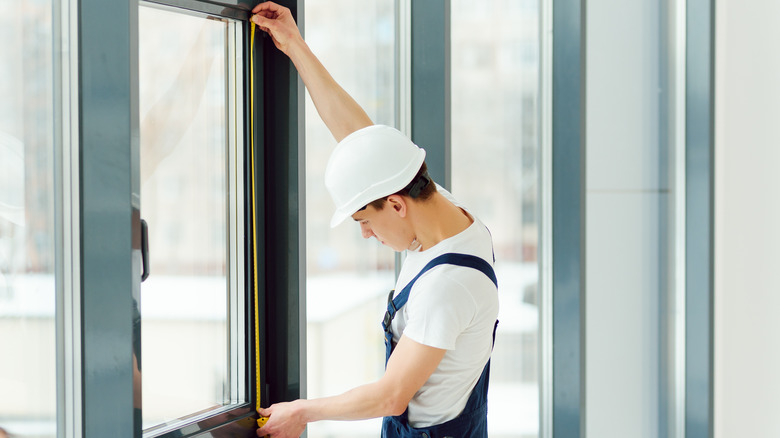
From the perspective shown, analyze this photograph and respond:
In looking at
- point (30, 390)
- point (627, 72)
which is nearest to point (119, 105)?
point (30, 390)

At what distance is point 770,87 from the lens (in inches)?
94.7

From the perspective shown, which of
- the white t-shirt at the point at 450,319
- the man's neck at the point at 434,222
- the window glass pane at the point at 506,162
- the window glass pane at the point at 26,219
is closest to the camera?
the window glass pane at the point at 26,219

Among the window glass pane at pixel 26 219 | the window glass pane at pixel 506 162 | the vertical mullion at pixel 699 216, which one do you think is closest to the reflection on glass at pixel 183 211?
the window glass pane at pixel 26 219

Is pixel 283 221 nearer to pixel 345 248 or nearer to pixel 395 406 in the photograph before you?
pixel 345 248

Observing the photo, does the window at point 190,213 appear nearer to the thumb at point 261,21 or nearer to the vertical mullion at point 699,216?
A: the thumb at point 261,21

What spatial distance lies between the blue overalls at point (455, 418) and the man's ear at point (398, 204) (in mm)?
125

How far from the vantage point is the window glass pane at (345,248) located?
6.16 feet

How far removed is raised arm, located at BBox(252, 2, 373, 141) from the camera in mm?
1592

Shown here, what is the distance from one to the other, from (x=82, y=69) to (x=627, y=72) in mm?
1927

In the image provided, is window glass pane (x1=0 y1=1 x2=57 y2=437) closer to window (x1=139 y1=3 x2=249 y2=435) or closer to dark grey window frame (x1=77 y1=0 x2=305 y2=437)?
dark grey window frame (x1=77 y1=0 x2=305 y2=437)

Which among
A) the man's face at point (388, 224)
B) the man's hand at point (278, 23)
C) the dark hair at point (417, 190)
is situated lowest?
the man's face at point (388, 224)

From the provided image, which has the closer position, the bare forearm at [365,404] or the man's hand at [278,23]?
the bare forearm at [365,404]

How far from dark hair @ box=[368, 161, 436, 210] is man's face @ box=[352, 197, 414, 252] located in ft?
0.04

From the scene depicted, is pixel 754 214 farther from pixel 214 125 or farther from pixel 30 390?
pixel 30 390
